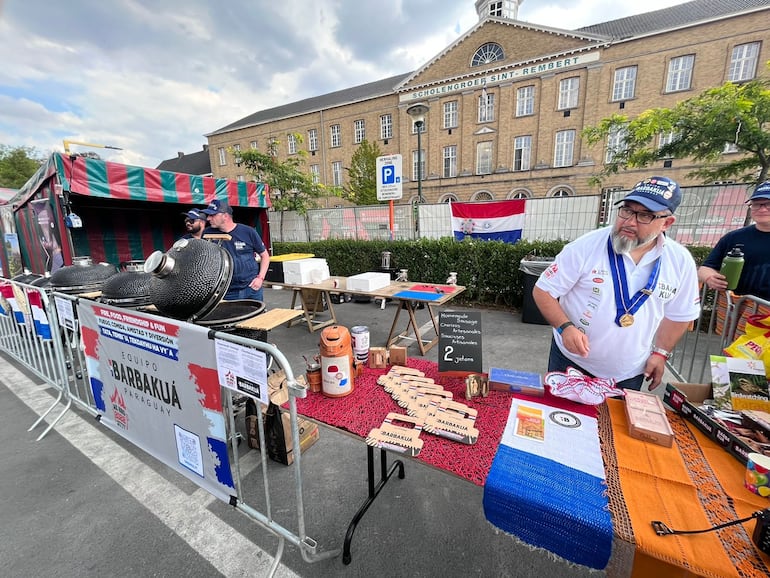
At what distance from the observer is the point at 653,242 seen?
5.57 ft

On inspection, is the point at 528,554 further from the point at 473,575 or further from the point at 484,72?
the point at 484,72

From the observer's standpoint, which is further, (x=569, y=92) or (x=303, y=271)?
(x=569, y=92)

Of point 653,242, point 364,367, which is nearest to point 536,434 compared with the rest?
point 364,367

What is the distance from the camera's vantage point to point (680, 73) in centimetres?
1795

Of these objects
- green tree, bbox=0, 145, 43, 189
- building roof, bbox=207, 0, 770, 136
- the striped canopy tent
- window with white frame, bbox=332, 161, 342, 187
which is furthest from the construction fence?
green tree, bbox=0, 145, 43, 189

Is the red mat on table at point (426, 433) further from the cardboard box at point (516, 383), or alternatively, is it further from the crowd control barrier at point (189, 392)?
the crowd control barrier at point (189, 392)

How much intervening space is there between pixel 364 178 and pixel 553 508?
842 inches

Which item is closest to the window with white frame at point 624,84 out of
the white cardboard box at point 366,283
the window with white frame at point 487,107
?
the window with white frame at point 487,107

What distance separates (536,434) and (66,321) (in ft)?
11.6

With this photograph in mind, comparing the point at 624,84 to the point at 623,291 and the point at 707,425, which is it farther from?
the point at 707,425

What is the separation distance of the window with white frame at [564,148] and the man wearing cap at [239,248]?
2262cm

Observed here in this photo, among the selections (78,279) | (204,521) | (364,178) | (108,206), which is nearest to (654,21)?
(364,178)

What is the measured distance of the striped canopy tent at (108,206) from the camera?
5.38 metres

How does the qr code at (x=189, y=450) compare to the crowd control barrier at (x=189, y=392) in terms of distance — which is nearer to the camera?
the crowd control barrier at (x=189, y=392)
